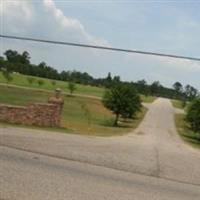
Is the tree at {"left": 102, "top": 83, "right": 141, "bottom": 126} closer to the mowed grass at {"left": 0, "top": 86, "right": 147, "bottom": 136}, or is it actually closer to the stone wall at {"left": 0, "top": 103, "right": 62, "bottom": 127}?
the mowed grass at {"left": 0, "top": 86, "right": 147, "bottom": 136}

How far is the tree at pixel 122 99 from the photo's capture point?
48.3 metres

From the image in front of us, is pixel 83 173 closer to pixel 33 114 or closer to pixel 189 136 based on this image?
pixel 33 114

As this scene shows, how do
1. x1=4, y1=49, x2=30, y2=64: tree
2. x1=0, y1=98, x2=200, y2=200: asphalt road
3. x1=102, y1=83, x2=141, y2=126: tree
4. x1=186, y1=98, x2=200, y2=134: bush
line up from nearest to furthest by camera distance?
x1=0, y1=98, x2=200, y2=200: asphalt road < x1=186, y1=98, x2=200, y2=134: bush < x1=102, y1=83, x2=141, y2=126: tree < x1=4, y1=49, x2=30, y2=64: tree

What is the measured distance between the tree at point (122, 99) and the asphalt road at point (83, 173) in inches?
1174

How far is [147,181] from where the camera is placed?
12.2 meters

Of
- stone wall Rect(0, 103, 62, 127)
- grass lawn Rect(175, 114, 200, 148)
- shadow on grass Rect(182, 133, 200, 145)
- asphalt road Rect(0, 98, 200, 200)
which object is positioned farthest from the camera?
shadow on grass Rect(182, 133, 200, 145)

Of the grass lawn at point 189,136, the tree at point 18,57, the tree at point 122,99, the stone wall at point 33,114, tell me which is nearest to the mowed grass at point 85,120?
the stone wall at point 33,114

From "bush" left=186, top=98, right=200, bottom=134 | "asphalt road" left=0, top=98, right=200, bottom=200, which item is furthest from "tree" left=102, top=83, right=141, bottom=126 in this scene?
"asphalt road" left=0, top=98, right=200, bottom=200

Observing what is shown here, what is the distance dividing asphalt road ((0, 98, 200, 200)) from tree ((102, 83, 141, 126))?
2981 cm

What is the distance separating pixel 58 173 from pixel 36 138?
6.67 meters

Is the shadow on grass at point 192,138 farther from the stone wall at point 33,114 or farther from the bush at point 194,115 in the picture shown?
the stone wall at point 33,114

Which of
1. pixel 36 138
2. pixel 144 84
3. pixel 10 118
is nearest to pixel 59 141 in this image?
pixel 36 138

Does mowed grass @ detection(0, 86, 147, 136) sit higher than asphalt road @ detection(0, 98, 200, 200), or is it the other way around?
asphalt road @ detection(0, 98, 200, 200)

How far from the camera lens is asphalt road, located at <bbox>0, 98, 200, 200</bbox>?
9188 millimetres
